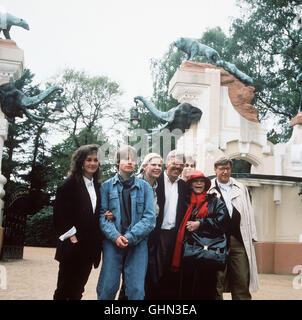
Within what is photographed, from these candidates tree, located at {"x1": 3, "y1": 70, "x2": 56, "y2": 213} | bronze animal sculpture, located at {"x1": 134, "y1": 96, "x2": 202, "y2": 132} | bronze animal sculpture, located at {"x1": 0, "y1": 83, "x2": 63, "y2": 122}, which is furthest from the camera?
tree, located at {"x1": 3, "y1": 70, "x2": 56, "y2": 213}

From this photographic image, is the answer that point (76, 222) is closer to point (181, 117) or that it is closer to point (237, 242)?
point (237, 242)

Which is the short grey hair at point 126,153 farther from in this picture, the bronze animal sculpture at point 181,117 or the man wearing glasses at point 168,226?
the bronze animal sculpture at point 181,117

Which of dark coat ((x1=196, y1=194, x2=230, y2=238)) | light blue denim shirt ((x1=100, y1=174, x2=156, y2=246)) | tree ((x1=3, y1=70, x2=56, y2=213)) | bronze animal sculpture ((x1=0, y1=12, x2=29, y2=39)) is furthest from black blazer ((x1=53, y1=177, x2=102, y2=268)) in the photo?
tree ((x1=3, y1=70, x2=56, y2=213))

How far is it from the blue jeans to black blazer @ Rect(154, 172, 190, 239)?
14.1 inches

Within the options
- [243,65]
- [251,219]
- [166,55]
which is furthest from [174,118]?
[166,55]

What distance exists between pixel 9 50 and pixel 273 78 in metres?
14.5

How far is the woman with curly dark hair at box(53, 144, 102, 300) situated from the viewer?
3.74 m

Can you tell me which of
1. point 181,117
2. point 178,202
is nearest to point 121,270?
point 178,202

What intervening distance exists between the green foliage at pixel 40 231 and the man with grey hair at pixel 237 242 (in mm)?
17261

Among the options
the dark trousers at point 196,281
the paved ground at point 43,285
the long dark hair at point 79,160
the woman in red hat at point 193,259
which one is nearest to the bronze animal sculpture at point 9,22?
the paved ground at point 43,285

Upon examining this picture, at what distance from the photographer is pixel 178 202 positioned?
13.4 feet

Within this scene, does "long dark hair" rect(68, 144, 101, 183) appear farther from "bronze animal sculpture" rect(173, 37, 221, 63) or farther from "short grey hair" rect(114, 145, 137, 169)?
"bronze animal sculpture" rect(173, 37, 221, 63)
